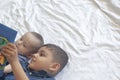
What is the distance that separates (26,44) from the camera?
123 cm

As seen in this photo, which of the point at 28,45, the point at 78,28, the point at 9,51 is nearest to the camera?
the point at 9,51

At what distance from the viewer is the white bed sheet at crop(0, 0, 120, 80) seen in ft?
4.03

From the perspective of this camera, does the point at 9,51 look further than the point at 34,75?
No

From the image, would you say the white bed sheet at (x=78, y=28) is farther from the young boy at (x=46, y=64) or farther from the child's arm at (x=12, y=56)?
the child's arm at (x=12, y=56)

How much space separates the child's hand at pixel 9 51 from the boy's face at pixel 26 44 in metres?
0.25

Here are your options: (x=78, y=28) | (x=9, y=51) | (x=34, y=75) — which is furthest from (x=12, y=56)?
(x=78, y=28)

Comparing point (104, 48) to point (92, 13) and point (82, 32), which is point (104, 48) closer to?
point (82, 32)

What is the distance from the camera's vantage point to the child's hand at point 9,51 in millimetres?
952

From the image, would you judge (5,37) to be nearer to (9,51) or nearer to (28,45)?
(9,51)

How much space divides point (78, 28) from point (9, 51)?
53cm

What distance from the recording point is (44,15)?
4.86 feet

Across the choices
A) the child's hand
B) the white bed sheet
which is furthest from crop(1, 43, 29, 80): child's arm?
the white bed sheet

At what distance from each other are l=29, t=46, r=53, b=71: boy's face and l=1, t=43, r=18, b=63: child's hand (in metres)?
0.19

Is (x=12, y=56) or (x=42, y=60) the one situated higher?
(x=12, y=56)
